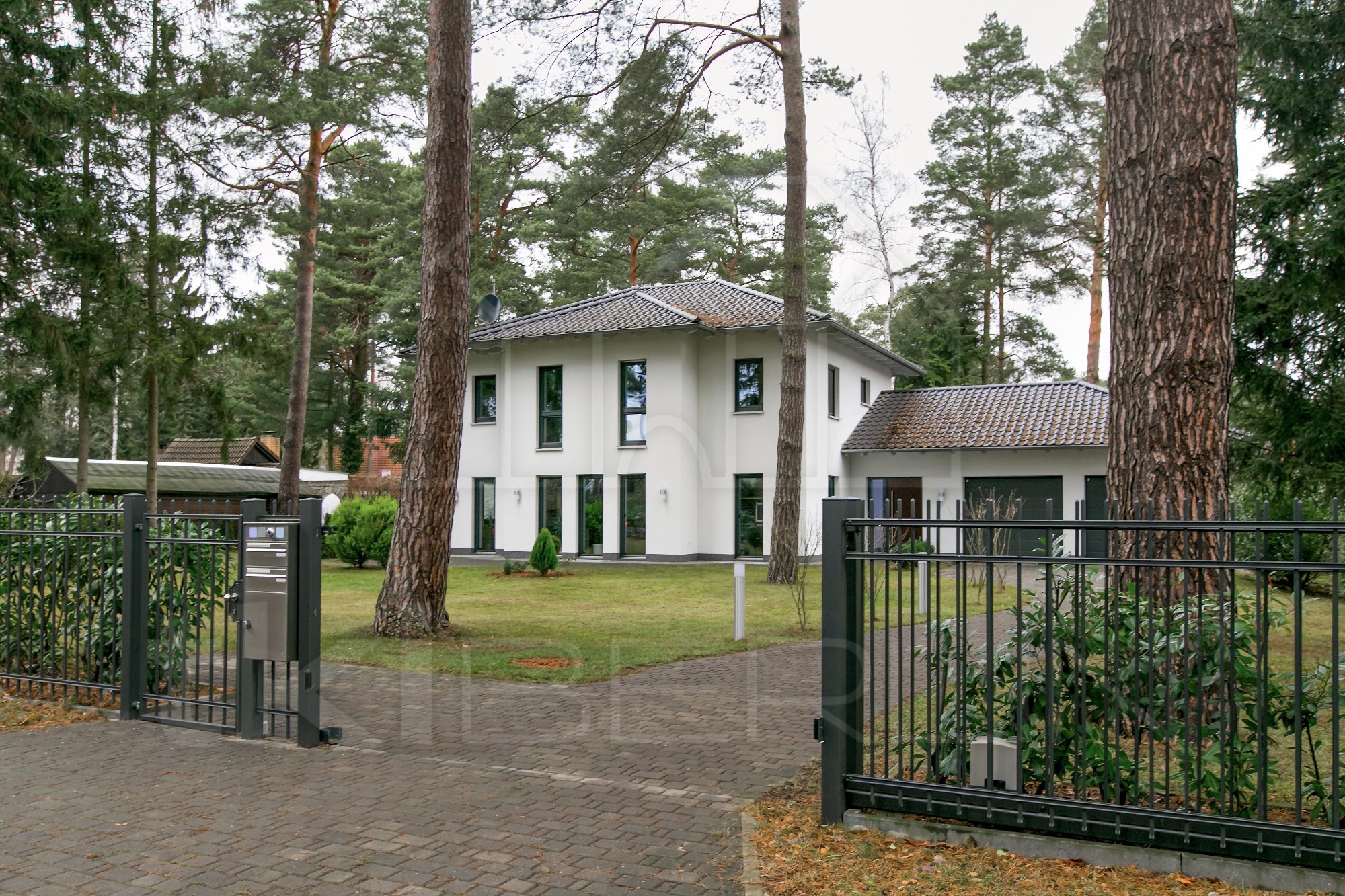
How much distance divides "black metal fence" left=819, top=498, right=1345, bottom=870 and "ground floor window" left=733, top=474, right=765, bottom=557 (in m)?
20.8

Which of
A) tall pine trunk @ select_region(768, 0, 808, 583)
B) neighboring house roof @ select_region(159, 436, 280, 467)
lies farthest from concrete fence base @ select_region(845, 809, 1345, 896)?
neighboring house roof @ select_region(159, 436, 280, 467)

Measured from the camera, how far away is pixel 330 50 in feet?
78.6

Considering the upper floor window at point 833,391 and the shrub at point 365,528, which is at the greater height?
the upper floor window at point 833,391

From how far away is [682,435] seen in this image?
2616 centimetres

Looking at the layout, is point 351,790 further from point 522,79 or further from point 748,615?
point 522,79

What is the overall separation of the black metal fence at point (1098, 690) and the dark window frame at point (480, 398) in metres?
24.8

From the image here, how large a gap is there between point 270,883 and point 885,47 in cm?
2780

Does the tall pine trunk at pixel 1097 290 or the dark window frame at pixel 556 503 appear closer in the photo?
the dark window frame at pixel 556 503

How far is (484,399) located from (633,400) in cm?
530

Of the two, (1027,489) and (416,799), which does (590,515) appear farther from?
(416,799)

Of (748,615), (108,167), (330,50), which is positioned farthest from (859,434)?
(108,167)

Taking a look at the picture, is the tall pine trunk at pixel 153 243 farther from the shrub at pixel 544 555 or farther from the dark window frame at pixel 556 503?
the dark window frame at pixel 556 503

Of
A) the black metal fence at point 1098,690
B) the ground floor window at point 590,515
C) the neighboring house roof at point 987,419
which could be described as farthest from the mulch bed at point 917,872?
the ground floor window at point 590,515

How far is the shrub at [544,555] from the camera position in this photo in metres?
22.0
